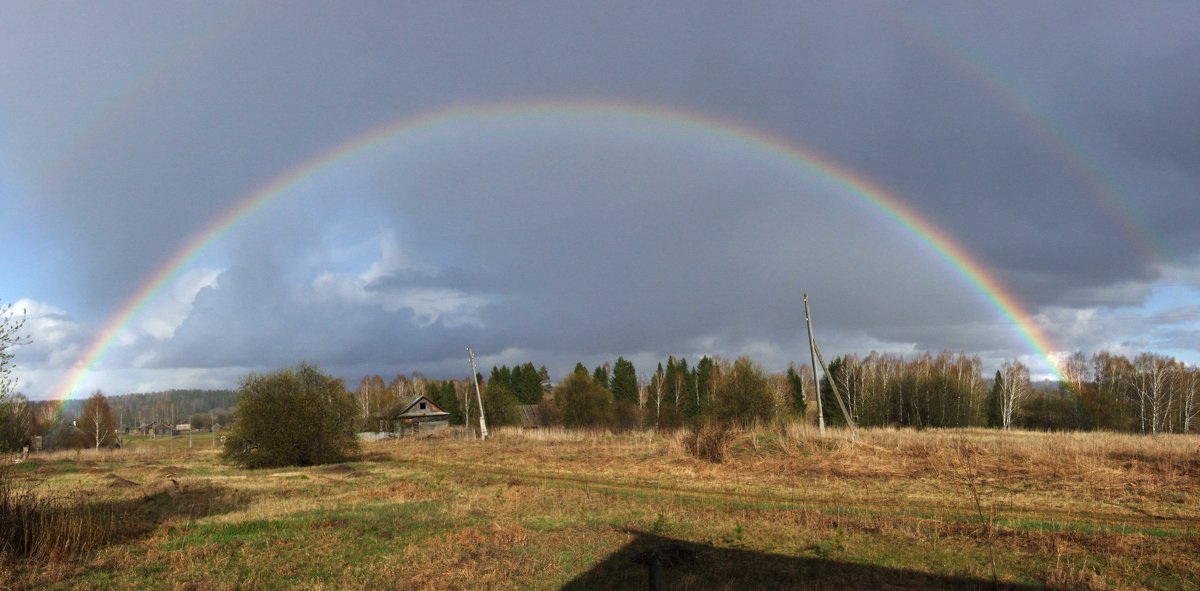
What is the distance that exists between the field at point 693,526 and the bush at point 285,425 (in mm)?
10101

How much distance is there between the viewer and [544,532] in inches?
554

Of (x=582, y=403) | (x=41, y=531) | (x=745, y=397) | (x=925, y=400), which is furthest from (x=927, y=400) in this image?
(x=41, y=531)

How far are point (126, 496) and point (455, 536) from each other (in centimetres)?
1601

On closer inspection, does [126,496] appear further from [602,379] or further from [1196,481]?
[602,379]

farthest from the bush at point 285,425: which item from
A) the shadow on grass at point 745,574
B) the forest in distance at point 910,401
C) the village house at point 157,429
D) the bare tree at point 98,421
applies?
the village house at point 157,429

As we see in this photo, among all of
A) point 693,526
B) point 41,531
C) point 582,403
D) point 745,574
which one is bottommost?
point 582,403

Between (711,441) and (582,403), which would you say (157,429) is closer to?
(582,403)

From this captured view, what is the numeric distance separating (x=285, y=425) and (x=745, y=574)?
1374 inches

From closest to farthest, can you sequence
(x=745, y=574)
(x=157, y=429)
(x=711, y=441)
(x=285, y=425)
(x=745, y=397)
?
1. (x=745, y=574)
2. (x=711, y=441)
3. (x=285, y=425)
4. (x=745, y=397)
5. (x=157, y=429)

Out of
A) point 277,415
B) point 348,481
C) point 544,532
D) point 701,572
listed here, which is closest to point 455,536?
point 544,532

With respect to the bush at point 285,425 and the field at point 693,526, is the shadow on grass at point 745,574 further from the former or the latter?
the bush at point 285,425

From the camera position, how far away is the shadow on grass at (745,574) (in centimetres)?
984

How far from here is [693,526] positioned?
1481 centimetres

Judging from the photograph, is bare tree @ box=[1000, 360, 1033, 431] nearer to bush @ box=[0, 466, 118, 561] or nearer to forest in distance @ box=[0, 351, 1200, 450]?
forest in distance @ box=[0, 351, 1200, 450]
